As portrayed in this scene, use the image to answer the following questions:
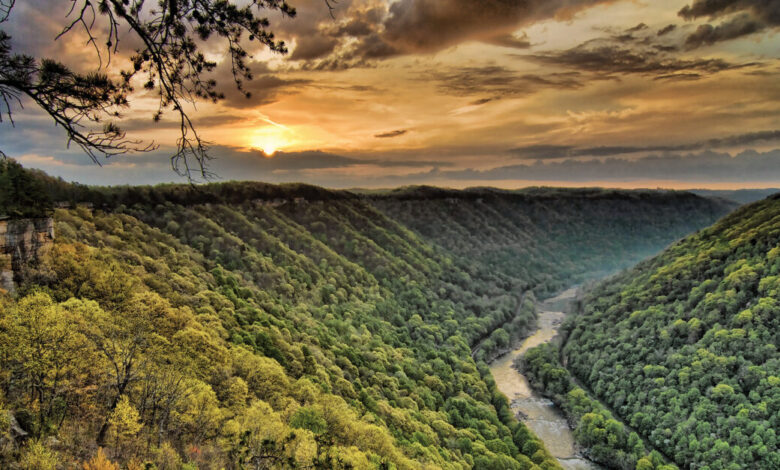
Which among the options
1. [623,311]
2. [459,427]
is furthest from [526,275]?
[459,427]

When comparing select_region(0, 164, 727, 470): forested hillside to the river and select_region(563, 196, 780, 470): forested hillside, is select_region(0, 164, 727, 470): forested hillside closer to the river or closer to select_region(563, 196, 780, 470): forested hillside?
the river

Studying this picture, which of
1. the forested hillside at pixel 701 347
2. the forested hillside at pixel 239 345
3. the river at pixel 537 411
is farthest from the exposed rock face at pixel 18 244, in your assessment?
the forested hillside at pixel 701 347

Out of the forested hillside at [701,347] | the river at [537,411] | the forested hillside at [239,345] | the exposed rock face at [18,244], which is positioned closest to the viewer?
the forested hillside at [239,345]

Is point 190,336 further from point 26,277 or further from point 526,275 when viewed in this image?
point 526,275

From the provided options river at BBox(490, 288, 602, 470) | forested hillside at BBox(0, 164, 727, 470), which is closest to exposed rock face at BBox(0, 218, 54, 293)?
forested hillside at BBox(0, 164, 727, 470)

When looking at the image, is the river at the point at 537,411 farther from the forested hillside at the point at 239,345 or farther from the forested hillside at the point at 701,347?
the forested hillside at the point at 701,347

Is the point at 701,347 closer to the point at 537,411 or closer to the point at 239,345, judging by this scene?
the point at 537,411
